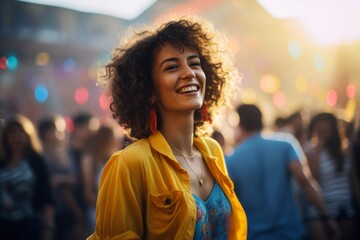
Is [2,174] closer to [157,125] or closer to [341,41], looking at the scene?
[157,125]

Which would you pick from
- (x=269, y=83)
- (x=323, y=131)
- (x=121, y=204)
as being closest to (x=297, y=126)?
(x=323, y=131)

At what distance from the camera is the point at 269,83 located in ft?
111

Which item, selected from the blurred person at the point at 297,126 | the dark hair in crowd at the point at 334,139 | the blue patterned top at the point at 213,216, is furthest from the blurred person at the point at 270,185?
the blurred person at the point at 297,126

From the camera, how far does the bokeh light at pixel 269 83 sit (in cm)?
3347

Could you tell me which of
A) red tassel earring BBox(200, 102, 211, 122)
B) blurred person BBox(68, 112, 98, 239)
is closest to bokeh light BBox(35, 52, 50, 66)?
blurred person BBox(68, 112, 98, 239)

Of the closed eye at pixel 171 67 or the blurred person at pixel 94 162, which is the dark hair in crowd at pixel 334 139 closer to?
the blurred person at pixel 94 162

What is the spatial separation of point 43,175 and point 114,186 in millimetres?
3554

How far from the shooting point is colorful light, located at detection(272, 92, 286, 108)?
114 ft

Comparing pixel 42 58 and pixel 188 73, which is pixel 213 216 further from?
pixel 42 58

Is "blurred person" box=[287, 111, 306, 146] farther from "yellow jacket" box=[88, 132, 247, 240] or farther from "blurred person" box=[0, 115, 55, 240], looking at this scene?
"yellow jacket" box=[88, 132, 247, 240]

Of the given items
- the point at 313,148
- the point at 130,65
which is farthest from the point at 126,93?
the point at 313,148

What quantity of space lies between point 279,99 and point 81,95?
12494 millimetres

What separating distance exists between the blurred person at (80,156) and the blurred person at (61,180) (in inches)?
1.5

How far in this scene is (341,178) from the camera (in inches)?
244
